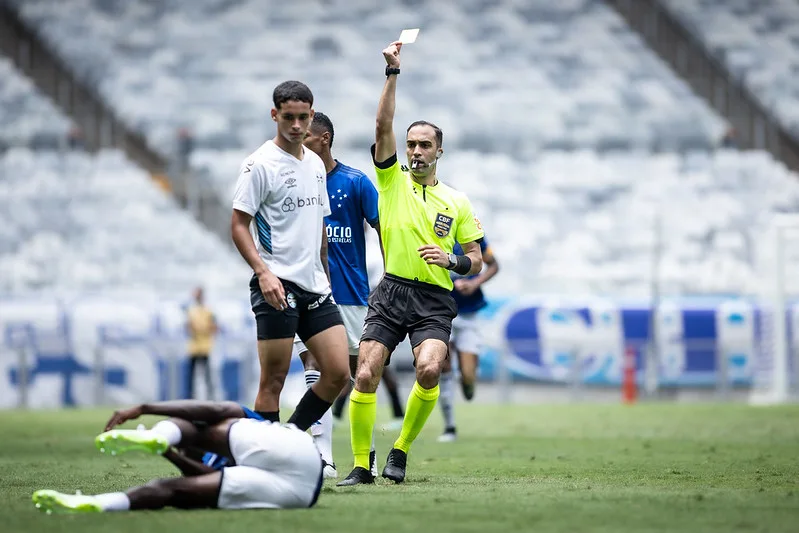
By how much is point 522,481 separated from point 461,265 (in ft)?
5.41

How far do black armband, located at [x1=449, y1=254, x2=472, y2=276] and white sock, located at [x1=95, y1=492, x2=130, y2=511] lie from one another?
2.97m

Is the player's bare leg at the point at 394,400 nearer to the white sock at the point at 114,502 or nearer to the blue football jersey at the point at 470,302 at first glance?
Answer: the blue football jersey at the point at 470,302

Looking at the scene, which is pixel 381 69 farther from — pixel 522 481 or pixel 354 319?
pixel 522 481

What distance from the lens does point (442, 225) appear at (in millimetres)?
9508

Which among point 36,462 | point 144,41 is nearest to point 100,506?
point 36,462

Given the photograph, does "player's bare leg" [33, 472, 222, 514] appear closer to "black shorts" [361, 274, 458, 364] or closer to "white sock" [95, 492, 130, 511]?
"white sock" [95, 492, 130, 511]

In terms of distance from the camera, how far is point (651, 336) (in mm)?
24109

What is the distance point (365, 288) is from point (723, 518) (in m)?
3.74

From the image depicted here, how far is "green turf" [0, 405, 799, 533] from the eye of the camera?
22.3 feet

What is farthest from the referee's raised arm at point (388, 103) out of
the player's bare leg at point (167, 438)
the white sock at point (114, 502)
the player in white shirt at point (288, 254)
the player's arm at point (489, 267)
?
the player's arm at point (489, 267)

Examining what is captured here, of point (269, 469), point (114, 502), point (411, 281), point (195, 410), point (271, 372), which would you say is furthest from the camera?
point (411, 281)

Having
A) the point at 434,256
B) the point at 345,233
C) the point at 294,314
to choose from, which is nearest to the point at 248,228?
the point at 294,314

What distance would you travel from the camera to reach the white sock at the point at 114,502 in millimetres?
7008

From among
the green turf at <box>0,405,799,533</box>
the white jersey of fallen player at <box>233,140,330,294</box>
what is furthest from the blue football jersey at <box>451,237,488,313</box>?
the white jersey of fallen player at <box>233,140,330,294</box>
